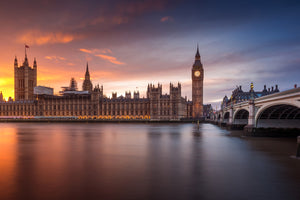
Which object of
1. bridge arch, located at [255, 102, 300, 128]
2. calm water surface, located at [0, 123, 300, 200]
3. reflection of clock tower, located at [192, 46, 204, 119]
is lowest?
calm water surface, located at [0, 123, 300, 200]

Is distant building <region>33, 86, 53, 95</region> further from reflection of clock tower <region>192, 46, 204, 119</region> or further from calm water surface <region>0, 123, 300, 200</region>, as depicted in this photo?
calm water surface <region>0, 123, 300, 200</region>

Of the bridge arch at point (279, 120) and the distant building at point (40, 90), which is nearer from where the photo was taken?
the bridge arch at point (279, 120)

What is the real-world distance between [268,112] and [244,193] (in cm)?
2486

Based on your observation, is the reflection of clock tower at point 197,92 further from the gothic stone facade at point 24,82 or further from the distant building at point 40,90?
the gothic stone facade at point 24,82

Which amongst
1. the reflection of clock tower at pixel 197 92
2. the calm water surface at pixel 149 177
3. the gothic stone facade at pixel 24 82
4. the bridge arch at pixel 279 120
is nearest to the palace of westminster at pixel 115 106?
the reflection of clock tower at pixel 197 92

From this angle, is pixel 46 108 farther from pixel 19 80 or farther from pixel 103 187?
pixel 103 187

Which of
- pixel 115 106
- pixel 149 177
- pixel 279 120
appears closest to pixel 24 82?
pixel 115 106

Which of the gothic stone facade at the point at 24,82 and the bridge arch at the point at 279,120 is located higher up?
the gothic stone facade at the point at 24,82

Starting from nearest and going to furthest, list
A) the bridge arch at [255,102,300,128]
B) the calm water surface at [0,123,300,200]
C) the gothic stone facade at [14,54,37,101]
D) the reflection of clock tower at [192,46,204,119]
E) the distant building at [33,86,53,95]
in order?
the calm water surface at [0,123,300,200] < the bridge arch at [255,102,300,128] < the reflection of clock tower at [192,46,204,119] < the distant building at [33,86,53,95] < the gothic stone facade at [14,54,37,101]

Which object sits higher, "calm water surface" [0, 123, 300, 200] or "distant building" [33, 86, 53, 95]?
"distant building" [33, 86, 53, 95]

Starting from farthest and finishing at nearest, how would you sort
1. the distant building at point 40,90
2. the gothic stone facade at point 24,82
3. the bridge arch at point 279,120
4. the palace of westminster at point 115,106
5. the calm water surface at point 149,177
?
the gothic stone facade at point 24,82
the distant building at point 40,90
the palace of westminster at point 115,106
the bridge arch at point 279,120
the calm water surface at point 149,177

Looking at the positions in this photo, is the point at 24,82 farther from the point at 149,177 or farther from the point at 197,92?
the point at 149,177

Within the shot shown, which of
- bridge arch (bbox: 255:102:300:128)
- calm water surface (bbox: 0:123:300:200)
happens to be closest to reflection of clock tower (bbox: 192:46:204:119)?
bridge arch (bbox: 255:102:300:128)

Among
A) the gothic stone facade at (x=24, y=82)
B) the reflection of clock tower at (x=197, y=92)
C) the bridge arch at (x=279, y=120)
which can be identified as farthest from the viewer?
the gothic stone facade at (x=24, y=82)
